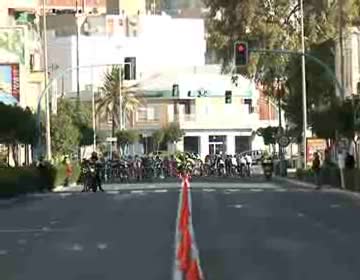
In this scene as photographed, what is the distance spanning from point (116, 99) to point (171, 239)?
95005 millimetres

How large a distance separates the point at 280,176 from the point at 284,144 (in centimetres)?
342

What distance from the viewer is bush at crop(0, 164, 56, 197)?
136 ft

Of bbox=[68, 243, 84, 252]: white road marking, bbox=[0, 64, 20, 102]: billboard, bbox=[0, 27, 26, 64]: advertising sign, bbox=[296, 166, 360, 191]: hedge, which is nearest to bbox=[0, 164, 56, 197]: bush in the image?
bbox=[296, 166, 360, 191]: hedge

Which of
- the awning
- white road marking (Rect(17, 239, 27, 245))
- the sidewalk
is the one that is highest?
the awning

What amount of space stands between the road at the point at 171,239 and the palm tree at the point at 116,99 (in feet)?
257

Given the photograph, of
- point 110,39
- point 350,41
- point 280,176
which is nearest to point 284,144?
point 280,176

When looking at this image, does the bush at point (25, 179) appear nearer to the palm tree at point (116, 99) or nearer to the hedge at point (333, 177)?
the hedge at point (333, 177)

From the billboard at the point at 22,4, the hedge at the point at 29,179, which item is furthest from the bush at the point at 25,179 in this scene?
the billboard at the point at 22,4

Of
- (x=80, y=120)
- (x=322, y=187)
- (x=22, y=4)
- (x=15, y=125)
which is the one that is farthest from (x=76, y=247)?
(x=22, y=4)

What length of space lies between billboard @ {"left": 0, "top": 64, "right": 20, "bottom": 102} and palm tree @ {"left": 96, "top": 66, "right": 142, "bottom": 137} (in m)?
39.1

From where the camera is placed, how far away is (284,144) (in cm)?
6994

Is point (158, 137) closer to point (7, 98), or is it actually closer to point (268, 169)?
point (7, 98)

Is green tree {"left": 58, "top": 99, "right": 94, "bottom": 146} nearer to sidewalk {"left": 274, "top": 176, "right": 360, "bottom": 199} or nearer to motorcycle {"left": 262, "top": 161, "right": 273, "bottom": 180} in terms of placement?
motorcycle {"left": 262, "top": 161, "right": 273, "bottom": 180}

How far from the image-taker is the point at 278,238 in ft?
68.5
